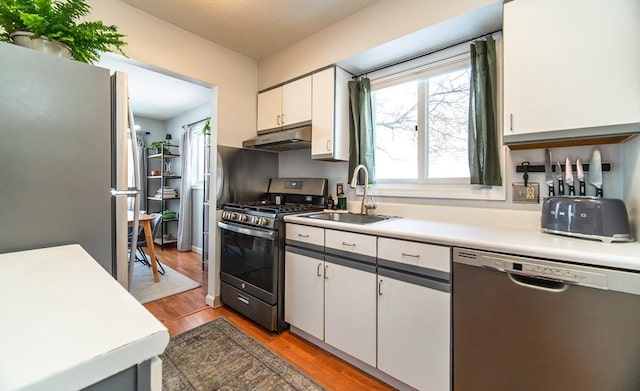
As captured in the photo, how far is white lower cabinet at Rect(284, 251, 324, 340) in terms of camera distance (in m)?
1.91

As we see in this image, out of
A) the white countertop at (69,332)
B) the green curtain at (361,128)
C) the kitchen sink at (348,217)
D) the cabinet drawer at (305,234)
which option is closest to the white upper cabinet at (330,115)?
the green curtain at (361,128)

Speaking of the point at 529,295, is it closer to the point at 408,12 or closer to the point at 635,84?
the point at 635,84

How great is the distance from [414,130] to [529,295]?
4.82 feet

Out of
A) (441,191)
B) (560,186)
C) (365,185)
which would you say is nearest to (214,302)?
(365,185)

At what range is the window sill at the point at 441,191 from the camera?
1.78m

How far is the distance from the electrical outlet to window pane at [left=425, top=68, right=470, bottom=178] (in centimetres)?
33

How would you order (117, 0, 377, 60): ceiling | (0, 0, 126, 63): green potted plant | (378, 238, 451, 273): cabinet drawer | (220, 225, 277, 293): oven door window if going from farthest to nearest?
(220, 225, 277, 293): oven door window, (117, 0, 377, 60): ceiling, (378, 238, 451, 273): cabinet drawer, (0, 0, 126, 63): green potted plant

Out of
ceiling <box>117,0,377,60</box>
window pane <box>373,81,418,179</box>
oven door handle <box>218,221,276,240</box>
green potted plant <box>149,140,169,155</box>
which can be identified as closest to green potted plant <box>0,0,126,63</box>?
ceiling <box>117,0,377,60</box>

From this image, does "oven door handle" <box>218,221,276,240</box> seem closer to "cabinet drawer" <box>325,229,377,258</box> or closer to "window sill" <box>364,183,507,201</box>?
"cabinet drawer" <box>325,229,377,258</box>

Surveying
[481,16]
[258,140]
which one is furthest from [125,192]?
[481,16]

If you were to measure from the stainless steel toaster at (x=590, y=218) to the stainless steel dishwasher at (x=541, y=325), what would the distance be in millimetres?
322

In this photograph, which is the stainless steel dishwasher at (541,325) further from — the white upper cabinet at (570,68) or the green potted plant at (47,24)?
Answer: the green potted plant at (47,24)

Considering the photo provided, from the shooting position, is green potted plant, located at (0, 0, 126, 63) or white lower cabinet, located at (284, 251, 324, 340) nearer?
green potted plant, located at (0, 0, 126, 63)

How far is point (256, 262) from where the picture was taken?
2271mm
